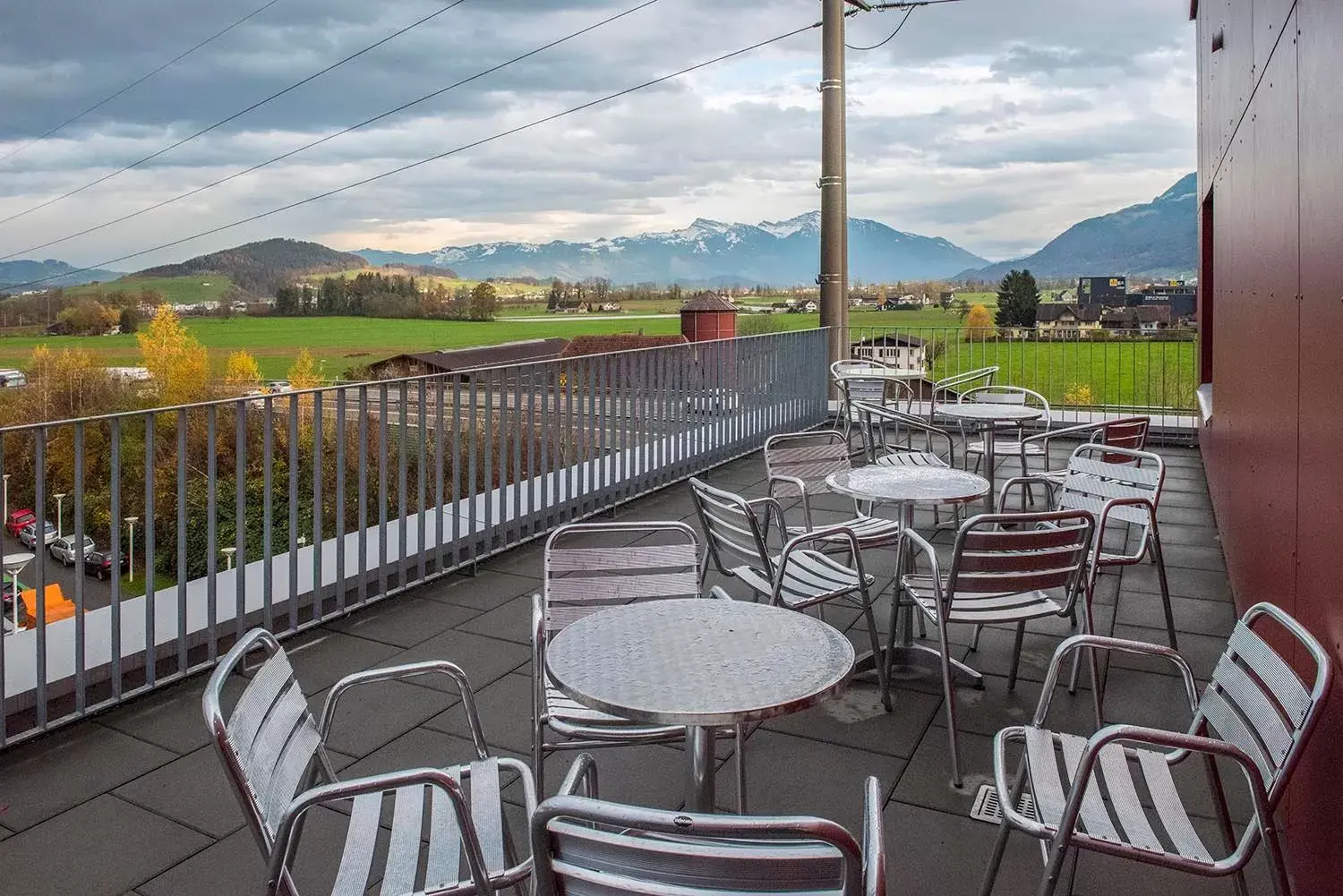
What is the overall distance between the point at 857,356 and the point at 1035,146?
32.2 meters

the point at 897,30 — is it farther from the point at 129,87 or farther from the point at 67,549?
the point at 129,87

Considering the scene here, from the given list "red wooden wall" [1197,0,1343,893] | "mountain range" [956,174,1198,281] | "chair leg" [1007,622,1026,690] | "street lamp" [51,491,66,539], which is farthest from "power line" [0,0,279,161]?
"chair leg" [1007,622,1026,690]

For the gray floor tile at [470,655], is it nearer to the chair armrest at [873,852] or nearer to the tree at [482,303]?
the chair armrest at [873,852]

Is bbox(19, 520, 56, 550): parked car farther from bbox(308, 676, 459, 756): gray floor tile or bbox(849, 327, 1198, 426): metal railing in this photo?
bbox(849, 327, 1198, 426): metal railing

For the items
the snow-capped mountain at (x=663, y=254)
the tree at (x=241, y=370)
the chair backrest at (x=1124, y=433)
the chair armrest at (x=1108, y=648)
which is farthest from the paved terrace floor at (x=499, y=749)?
the tree at (x=241, y=370)

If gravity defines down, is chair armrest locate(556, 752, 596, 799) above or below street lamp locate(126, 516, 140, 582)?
below

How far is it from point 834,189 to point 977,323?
2394 millimetres

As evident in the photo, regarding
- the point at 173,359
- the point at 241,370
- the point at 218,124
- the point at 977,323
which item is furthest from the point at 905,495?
the point at 218,124

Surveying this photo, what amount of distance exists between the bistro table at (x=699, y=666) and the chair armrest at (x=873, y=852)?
0.35 m

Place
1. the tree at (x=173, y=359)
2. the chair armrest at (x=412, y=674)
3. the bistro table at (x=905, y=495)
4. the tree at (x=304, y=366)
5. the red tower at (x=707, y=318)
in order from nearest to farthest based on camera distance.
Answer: the chair armrest at (x=412, y=674), the bistro table at (x=905, y=495), the red tower at (x=707, y=318), the tree at (x=173, y=359), the tree at (x=304, y=366)

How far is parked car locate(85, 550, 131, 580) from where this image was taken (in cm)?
338

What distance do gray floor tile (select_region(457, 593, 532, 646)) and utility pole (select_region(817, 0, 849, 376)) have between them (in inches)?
289

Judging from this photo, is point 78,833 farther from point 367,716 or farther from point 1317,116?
point 1317,116

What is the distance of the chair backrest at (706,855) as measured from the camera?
1.26 meters
